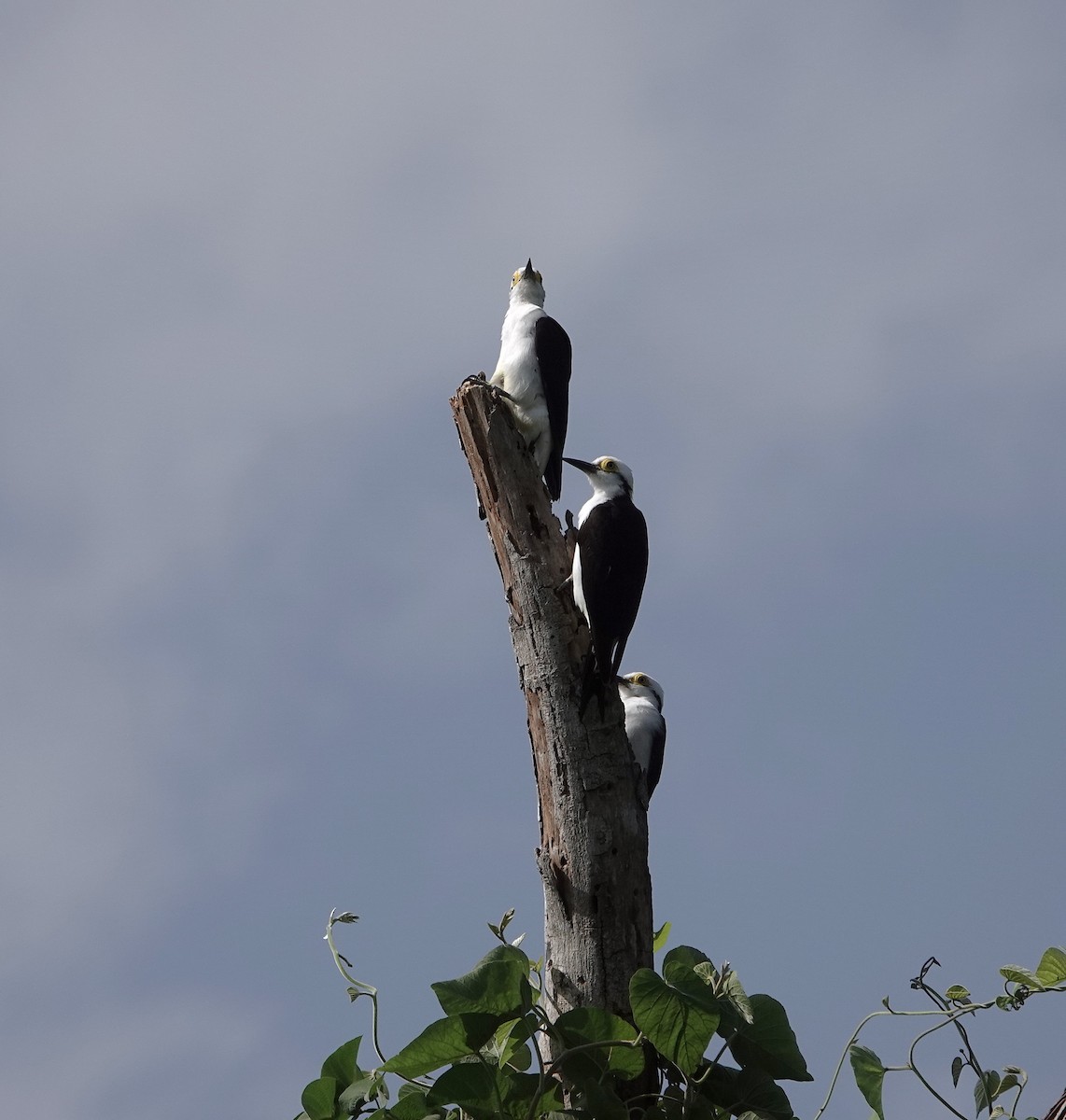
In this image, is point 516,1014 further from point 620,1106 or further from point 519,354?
point 519,354

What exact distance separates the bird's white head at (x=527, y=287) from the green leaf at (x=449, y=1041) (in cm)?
502

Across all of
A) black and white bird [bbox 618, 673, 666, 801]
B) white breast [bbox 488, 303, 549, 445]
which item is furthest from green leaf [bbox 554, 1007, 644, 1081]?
white breast [bbox 488, 303, 549, 445]

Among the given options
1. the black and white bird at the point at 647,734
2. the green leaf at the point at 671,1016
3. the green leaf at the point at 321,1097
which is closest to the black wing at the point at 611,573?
the black and white bird at the point at 647,734

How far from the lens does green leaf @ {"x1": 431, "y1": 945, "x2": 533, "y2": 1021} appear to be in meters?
3.38

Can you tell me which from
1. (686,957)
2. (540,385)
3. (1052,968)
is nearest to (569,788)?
(686,957)

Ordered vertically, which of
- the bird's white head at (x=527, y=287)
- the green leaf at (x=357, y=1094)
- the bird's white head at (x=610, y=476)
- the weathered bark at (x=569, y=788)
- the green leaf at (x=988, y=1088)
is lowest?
the green leaf at (x=988, y=1088)

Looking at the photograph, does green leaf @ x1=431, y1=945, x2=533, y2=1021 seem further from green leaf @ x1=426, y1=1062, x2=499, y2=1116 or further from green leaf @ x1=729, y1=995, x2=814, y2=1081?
green leaf @ x1=729, y1=995, x2=814, y2=1081

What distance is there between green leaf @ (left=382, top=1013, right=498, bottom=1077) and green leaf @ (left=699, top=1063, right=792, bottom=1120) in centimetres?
61

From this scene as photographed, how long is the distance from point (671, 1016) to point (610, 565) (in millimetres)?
1951

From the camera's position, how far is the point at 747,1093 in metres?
3.45

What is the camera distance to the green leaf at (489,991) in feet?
11.1

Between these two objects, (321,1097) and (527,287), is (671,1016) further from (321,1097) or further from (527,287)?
(527,287)

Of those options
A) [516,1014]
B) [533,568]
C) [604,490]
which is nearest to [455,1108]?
[516,1014]

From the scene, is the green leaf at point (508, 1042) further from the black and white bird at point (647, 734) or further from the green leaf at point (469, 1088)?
the black and white bird at point (647, 734)
